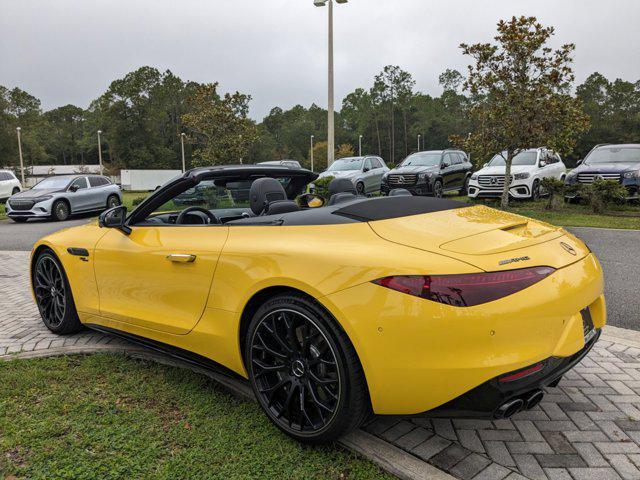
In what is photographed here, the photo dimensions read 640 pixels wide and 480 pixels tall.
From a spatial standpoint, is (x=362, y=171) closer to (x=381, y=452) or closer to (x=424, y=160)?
(x=424, y=160)

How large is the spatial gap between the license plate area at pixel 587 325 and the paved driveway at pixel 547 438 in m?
0.55

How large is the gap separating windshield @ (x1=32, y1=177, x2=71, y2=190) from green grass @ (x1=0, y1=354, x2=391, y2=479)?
15327mm

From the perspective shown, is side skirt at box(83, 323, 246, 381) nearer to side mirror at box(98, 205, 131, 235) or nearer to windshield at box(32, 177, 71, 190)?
side mirror at box(98, 205, 131, 235)

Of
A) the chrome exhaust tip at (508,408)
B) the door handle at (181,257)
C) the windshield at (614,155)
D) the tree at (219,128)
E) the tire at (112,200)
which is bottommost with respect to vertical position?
the tire at (112,200)

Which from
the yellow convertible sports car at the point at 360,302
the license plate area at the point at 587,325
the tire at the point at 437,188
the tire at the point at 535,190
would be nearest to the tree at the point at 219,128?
the tire at the point at 437,188

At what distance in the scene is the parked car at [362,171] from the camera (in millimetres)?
17281

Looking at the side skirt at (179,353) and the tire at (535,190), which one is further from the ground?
the tire at (535,190)

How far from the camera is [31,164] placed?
7675cm

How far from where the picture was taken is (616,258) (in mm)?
7309

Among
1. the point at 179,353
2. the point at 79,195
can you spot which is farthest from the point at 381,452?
the point at 79,195

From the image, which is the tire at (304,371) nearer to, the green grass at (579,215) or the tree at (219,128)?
the green grass at (579,215)

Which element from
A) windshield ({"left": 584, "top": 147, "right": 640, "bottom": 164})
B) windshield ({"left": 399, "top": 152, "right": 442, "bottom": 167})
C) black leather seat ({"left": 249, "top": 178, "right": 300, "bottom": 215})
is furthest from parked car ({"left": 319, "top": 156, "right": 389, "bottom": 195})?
black leather seat ({"left": 249, "top": 178, "right": 300, "bottom": 215})

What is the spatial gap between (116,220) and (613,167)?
1320 centimetres

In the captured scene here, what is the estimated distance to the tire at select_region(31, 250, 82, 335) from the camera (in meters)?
4.12
